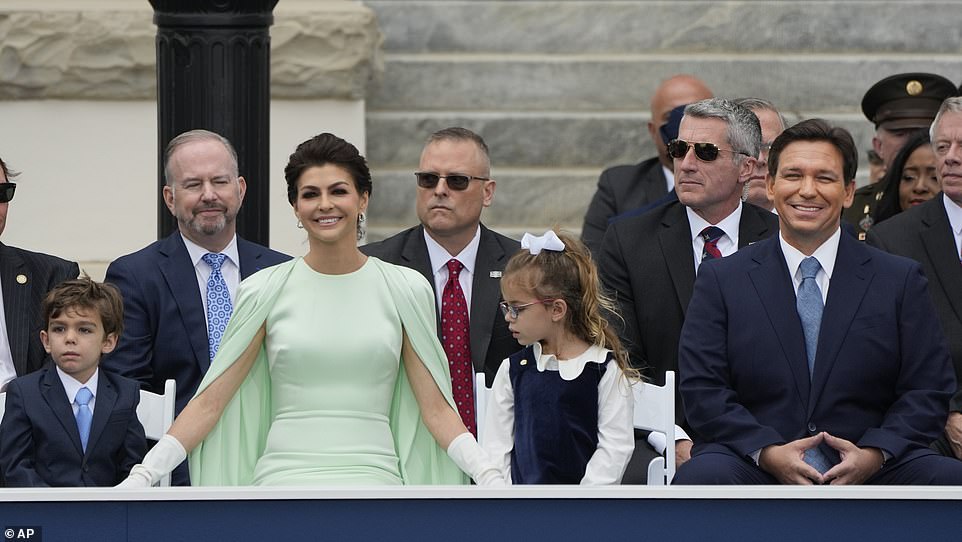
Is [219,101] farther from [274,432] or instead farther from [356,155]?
[274,432]

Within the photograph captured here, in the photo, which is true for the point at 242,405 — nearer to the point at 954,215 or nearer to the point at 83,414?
the point at 83,414

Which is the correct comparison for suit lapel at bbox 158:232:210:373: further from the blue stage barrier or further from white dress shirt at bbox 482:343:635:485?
the blue stage barrier

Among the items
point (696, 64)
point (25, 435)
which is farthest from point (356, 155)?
point (696, 64)

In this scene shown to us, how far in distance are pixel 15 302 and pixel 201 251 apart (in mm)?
576

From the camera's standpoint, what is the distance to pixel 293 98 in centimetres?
797

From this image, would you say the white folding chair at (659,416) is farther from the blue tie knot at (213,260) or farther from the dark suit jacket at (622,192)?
the dark suit jacket at (622,192)

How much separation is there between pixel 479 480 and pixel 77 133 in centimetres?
409

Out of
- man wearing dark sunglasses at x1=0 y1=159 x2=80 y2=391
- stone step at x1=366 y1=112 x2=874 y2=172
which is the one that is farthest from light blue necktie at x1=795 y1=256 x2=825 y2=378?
stone step at x1=366 y1=112 x2=874 y2=172

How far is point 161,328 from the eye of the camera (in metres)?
5.38

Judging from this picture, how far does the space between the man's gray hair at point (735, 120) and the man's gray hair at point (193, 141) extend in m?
1.48

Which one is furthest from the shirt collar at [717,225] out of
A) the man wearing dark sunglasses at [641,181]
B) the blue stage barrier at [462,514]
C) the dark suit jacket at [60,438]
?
the blue stage barrier at [462,514]

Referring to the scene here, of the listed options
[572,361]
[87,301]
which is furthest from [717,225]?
[87,301]

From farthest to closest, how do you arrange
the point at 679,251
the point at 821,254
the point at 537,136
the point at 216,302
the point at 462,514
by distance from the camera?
the point at 537,136 → the point at 679,251 → the point at 216,302 → the point at 821,254 → the point at 462,514

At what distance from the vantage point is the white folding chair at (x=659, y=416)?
195 inches
